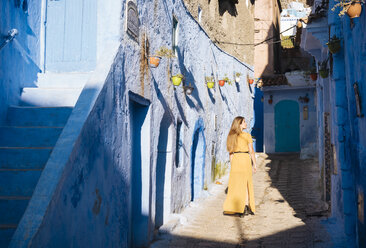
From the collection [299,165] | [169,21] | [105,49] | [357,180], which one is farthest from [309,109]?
[105,49]

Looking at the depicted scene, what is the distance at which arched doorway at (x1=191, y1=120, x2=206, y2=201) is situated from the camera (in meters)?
9.97

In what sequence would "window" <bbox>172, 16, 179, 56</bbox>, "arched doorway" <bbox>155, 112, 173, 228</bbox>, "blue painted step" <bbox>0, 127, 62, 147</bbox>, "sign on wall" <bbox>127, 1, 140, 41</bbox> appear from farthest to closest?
"window" <bbox>172, 16, 179, 56</bbox>
"arched doorway" <bbox>155, 112, 173, 228</bbox>
"sign on wall" <bbox>127, 1, 140, 41</bbox>
"blue painted step" <bbox>0, 127, 62, 147</bbox>

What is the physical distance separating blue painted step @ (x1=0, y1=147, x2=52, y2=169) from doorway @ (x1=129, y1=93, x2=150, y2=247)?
6.18 feet

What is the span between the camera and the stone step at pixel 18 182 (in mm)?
3701

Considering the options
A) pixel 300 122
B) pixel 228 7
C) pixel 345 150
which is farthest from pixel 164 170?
pixel 300 122

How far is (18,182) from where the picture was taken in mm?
3756

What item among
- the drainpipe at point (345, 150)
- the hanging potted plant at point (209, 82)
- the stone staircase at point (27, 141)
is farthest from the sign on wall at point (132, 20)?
the hanging potted plant at point (209, 82)

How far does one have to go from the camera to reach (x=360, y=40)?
4332 mm

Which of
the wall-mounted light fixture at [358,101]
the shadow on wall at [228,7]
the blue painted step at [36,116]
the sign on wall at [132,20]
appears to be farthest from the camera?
the shadow on wall at [228,7]

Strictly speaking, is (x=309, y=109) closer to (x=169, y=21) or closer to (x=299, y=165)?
(x=299, y=165)

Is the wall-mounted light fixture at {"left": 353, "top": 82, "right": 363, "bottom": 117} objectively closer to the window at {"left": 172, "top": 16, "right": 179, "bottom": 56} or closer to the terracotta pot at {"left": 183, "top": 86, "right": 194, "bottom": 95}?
the window at {"left": 172, "top": 16, "right": 179, "bottom": 56}

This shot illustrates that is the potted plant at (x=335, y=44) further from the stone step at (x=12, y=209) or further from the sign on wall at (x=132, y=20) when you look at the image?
the stone step at (x=12, y=209)

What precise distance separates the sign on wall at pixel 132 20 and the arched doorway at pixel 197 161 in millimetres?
4486

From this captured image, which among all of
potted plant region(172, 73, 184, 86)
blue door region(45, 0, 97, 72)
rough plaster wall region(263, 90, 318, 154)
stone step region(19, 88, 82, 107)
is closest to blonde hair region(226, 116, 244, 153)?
potted plant region(172, 73, 184, 86)
